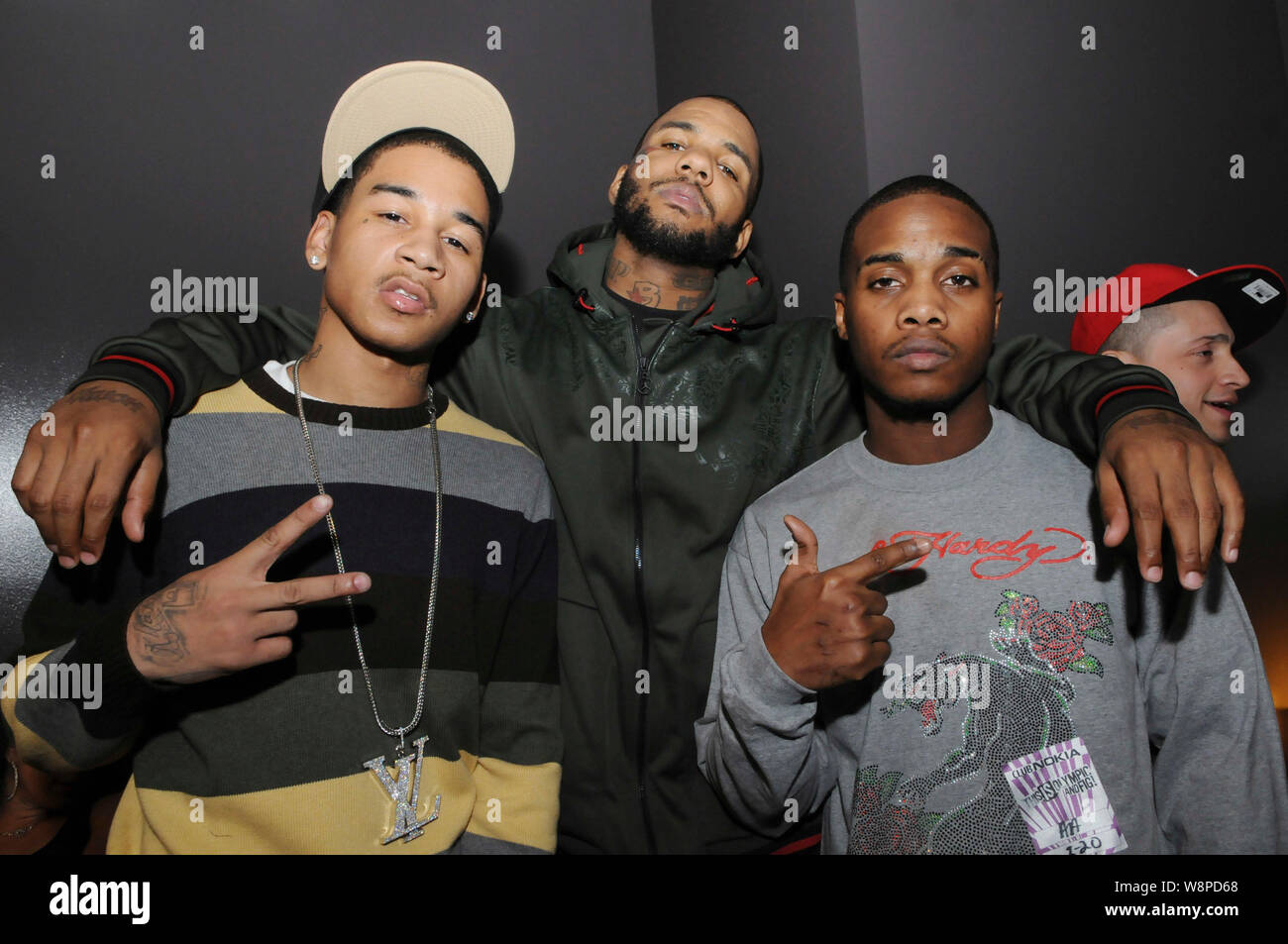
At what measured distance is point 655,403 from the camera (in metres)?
1.94

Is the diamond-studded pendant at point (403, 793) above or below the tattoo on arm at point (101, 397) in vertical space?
below

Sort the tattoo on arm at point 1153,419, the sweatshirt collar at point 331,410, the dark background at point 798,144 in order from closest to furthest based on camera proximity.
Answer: the tattoo on arm at point 1153,419 → the sweatshirt collar at point 331,410 → the dark background at point 798,144

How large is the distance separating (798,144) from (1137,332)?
1.05 metres

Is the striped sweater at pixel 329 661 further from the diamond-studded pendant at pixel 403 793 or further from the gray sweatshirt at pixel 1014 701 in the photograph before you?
the gray sweatshirt at pixel 1014 701

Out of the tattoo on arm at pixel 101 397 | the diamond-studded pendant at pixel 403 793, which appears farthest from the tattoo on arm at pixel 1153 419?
the tattoo on arm at pixel 101 397

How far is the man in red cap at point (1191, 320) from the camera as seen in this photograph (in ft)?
7.55

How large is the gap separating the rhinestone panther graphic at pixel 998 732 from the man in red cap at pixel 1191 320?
1.09m

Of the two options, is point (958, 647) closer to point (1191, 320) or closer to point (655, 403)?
point (655, 403)

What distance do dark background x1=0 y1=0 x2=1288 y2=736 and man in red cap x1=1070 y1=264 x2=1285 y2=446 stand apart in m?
0.11

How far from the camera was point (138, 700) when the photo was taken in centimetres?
138

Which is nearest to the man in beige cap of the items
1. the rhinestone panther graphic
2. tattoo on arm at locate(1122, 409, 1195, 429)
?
the rhinestone panther graphic

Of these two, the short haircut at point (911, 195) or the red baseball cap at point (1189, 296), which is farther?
the red baseball cap at point (1189, 296)
